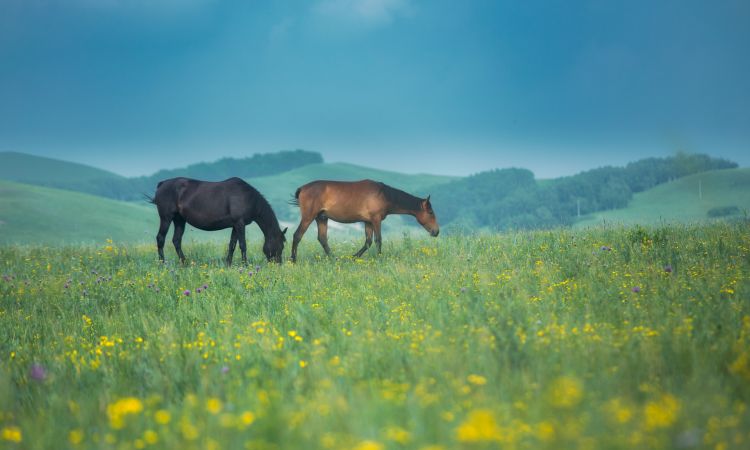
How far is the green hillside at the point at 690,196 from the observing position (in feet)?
282

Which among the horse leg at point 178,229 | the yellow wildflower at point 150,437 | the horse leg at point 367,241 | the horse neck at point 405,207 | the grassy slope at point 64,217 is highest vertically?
the grassy slope at point 64,217

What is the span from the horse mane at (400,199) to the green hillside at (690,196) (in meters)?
75.2

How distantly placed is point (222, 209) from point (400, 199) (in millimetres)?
5008

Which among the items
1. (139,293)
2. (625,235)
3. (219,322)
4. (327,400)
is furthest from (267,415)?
(625,235)

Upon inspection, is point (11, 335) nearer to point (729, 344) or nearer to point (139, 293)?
point (139, 293)

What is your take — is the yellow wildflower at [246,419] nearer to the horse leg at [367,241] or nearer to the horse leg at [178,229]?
the horse leg at [367,241]

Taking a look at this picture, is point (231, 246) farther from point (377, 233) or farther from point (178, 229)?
point (377, 233)

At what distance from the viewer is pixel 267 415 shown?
3686 mm

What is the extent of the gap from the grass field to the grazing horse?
3.03 m

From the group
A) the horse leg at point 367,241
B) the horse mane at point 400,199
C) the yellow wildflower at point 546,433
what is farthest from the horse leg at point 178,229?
the yellow wildflower at point 546,433

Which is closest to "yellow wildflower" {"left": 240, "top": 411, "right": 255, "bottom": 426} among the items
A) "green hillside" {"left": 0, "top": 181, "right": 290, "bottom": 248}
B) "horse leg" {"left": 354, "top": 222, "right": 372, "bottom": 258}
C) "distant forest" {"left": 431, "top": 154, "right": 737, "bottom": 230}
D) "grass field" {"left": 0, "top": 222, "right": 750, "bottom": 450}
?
"grass field" {"left": 0, "top": 222, "right": 750, "bottom": 450}

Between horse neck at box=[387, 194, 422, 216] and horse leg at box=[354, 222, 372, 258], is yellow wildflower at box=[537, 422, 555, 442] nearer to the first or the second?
horse leg at box=[354, 222, 372, 258]

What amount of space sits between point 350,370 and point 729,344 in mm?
3712

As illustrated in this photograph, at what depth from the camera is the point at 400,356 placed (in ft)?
17.3
